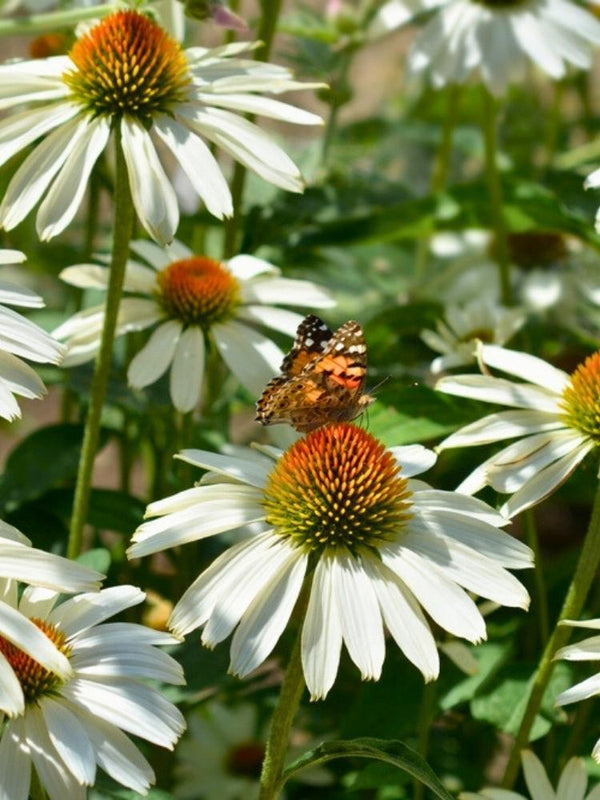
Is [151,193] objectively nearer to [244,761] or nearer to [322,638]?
[322,638]

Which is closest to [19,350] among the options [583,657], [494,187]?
[583,657]

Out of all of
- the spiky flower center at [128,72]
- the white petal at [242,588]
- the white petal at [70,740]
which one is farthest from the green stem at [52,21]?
the white petal at [70,740]

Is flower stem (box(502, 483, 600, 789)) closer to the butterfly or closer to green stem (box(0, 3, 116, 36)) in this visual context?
the butterfly

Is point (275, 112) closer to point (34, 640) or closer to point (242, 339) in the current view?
point (242, 339)

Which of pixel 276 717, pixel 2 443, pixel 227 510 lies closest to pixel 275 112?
pixel 227 510

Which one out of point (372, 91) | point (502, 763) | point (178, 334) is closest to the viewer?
point (178, 334)

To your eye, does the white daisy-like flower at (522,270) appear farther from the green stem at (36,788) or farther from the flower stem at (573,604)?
the green stem at (36,788)
